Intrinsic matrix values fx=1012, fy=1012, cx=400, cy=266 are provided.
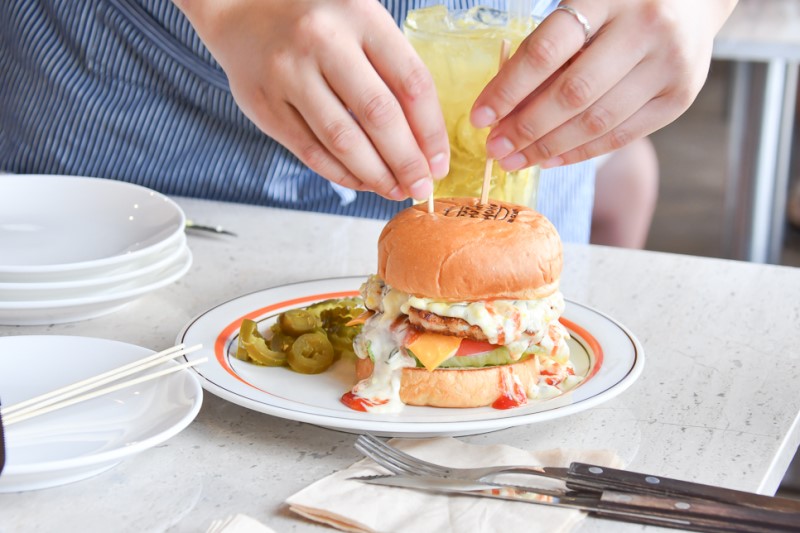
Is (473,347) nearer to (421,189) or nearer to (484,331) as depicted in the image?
(484,331)

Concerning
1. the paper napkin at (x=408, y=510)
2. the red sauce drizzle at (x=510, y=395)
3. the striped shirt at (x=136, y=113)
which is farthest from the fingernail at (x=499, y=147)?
the striped shirt at (x=136, y=113)

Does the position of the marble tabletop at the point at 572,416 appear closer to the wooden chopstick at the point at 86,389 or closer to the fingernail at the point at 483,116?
the wooden chopstick at the point at 86,389

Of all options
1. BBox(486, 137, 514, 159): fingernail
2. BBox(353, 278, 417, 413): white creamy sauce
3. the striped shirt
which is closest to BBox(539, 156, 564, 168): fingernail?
BBox(486, 137, 514, 159): fingernail

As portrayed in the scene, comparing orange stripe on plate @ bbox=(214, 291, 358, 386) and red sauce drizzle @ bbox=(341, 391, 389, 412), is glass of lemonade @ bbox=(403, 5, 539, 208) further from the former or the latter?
red sauce drizzle @ bbox=(341, 391, 389, 412)

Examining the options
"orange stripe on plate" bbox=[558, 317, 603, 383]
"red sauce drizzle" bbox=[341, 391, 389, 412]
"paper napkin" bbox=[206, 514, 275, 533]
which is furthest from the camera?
"orange stripe on plate" bbox=[558, 317, 603, 383]

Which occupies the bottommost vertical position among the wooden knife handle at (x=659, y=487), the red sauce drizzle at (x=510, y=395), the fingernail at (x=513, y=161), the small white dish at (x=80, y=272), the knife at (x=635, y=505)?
the knife at (x=635, y=505)

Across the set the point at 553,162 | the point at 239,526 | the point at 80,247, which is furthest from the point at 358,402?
the point at 80,247
